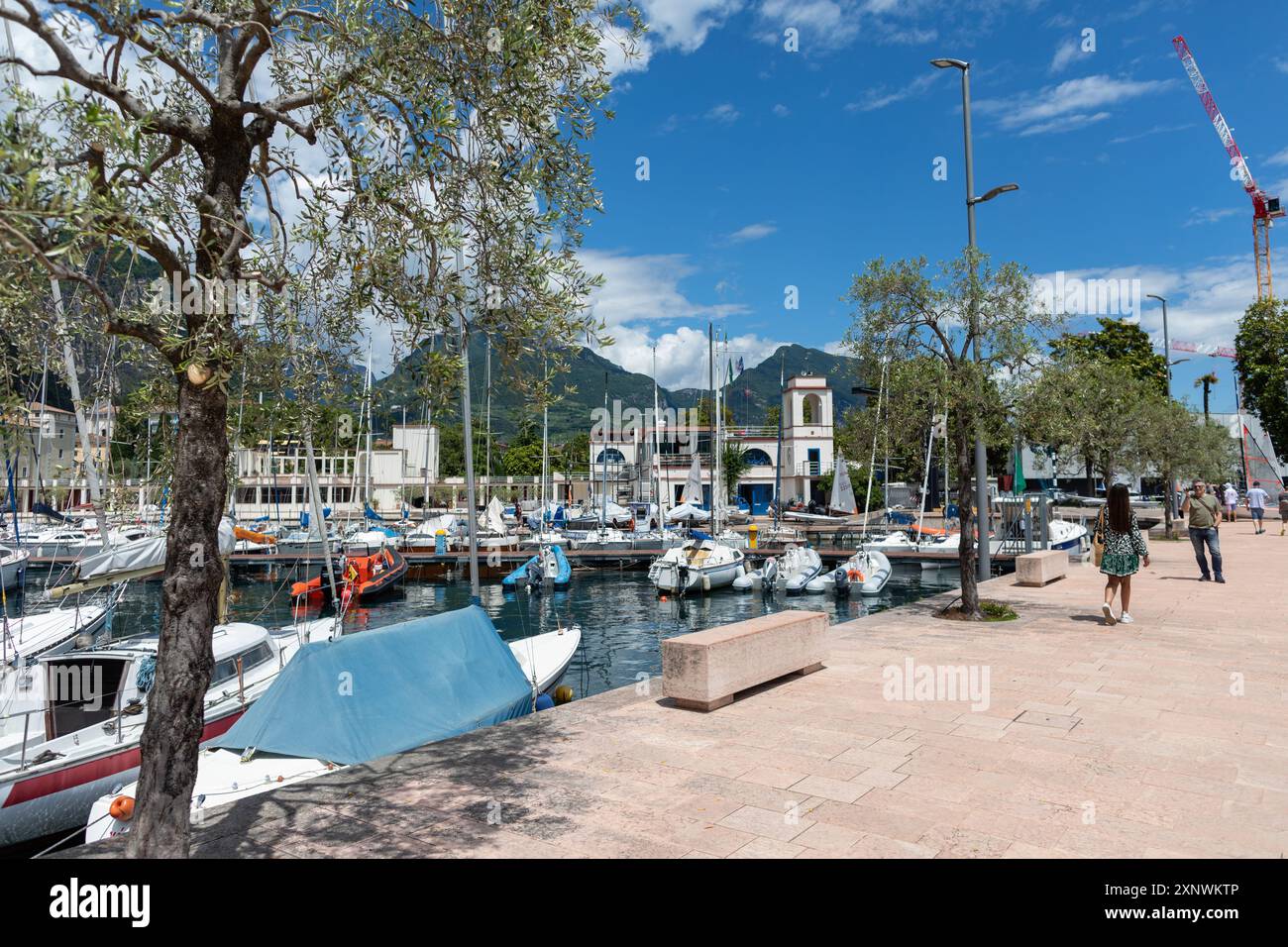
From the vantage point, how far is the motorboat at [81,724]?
977cm

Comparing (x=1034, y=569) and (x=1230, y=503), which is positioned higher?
(x=1230, y=503)

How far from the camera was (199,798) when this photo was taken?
7.70 metres

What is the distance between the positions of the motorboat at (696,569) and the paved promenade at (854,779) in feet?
72.9

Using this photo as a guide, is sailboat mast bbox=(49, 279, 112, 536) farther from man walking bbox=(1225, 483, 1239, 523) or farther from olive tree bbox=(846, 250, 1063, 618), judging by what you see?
man walking bbox=(1225, 483, 1239, 523)

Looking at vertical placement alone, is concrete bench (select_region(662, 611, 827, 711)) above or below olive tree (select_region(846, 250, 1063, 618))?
below

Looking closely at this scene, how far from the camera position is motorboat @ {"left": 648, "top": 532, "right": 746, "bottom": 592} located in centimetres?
3288

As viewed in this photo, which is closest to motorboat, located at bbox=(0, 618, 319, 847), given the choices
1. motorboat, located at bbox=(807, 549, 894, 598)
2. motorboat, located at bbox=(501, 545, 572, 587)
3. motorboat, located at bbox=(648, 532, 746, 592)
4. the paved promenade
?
the paved promenade

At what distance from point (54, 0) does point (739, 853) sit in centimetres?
659

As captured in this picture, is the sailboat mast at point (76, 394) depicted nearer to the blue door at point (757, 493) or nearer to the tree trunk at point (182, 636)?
the tree trunk at point (182, 636)

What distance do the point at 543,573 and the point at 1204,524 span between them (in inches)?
1021

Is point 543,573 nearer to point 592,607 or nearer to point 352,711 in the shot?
point 592,607

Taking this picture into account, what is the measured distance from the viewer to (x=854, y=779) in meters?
6.48

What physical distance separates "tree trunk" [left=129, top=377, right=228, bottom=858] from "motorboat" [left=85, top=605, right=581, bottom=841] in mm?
2419

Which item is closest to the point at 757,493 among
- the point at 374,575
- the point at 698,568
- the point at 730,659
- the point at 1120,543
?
the point at 698,568
